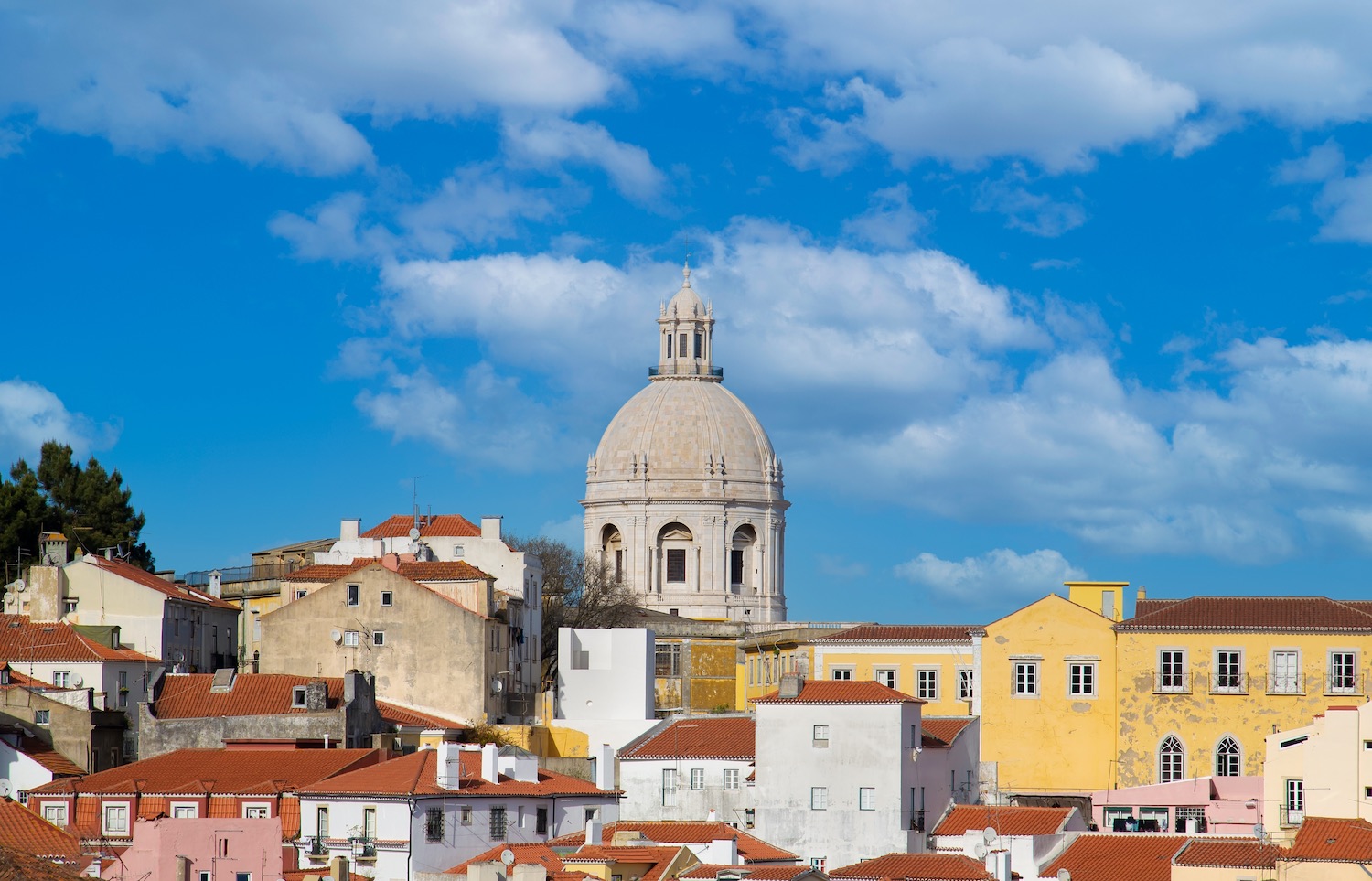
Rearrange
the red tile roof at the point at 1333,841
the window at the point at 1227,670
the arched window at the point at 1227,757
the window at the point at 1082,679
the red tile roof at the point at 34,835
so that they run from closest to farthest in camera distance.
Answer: the red tile roof at the point at 34,835 < the red tile roof at the point at 1333,841 < the arched window at the point at 1227,757 < the window at the point at 1227,670 < the window at the point at 1082,679

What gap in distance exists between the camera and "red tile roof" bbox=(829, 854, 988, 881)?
5519cm

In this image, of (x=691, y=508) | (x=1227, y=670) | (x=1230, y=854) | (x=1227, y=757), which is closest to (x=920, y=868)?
(x=1230, y=854)

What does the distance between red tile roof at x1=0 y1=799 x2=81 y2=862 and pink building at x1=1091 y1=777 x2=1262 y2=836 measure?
27716 millimetres

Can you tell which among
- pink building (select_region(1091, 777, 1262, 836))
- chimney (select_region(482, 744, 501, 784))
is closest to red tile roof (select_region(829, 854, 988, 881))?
chimney (select_region(482, 744, 501, 784))

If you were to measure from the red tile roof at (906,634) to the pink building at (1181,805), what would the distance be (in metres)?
7.62

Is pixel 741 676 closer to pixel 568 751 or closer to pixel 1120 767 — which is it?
pixel 568 751

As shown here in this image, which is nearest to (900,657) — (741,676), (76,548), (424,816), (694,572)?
(741,676)

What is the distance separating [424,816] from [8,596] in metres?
29.0

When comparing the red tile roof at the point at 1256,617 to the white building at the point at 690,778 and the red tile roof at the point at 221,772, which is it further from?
the red tile roof at the point at 221,772

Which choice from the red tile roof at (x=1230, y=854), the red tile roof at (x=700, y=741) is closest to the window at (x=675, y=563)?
the red tile roof at (x=700, y=741)

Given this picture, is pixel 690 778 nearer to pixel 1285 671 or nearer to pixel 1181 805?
pixel 1181 805

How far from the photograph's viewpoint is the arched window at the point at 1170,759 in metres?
74.5

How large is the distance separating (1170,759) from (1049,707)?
367 centimetres

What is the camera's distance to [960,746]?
7319 centimetres
